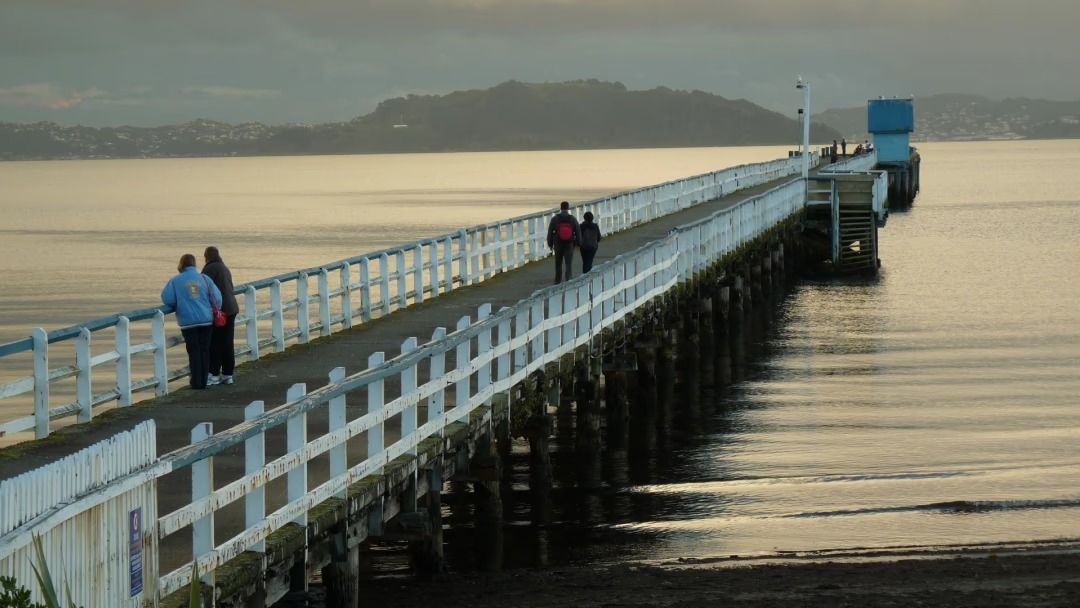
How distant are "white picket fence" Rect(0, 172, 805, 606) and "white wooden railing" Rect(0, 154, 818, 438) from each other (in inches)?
80.9

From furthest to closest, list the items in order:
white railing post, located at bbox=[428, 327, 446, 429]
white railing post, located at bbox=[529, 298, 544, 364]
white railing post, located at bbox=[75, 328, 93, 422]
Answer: white railing post, located at bbox=[529, 298, 544, 364] < white railing post, located at bbox=[75, 328, 93, 422] < white railing post, located at bbox=[428, 327, 446, 429]

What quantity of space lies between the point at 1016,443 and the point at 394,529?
12.5 meters

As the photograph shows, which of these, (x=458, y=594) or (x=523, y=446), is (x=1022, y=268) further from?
(x=458, y=594)

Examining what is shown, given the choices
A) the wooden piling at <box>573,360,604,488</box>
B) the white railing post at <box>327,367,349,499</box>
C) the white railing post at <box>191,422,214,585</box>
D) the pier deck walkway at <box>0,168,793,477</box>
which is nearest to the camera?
the white railing post at <box>191,422,214,585</box>

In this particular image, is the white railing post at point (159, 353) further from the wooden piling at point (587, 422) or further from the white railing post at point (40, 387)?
the wooden piling at point (587, 422)

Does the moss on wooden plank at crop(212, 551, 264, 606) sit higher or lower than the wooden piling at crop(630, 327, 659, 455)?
higher

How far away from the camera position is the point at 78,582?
24.9ft

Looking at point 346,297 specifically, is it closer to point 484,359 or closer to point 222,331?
point 222,331

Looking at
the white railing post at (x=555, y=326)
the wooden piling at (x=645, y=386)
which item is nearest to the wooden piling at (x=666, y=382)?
the wooden piling at (x=645, y=386)

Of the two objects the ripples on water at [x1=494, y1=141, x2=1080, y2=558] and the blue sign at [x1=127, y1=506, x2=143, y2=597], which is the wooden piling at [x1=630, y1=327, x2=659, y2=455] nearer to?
the ripples on water at [x1=494, y1=141, x2=1080, y2=558]

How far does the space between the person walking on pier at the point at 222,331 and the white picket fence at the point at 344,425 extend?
1.58 meters

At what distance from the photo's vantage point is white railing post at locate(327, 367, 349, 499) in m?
11.7

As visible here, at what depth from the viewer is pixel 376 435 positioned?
12828mm

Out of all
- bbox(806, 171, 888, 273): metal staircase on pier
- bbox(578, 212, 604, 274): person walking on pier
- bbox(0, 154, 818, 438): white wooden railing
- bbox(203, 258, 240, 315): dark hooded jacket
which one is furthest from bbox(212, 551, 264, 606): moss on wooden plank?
bbox(806, 171, 888, 273): metal staircase on pier
